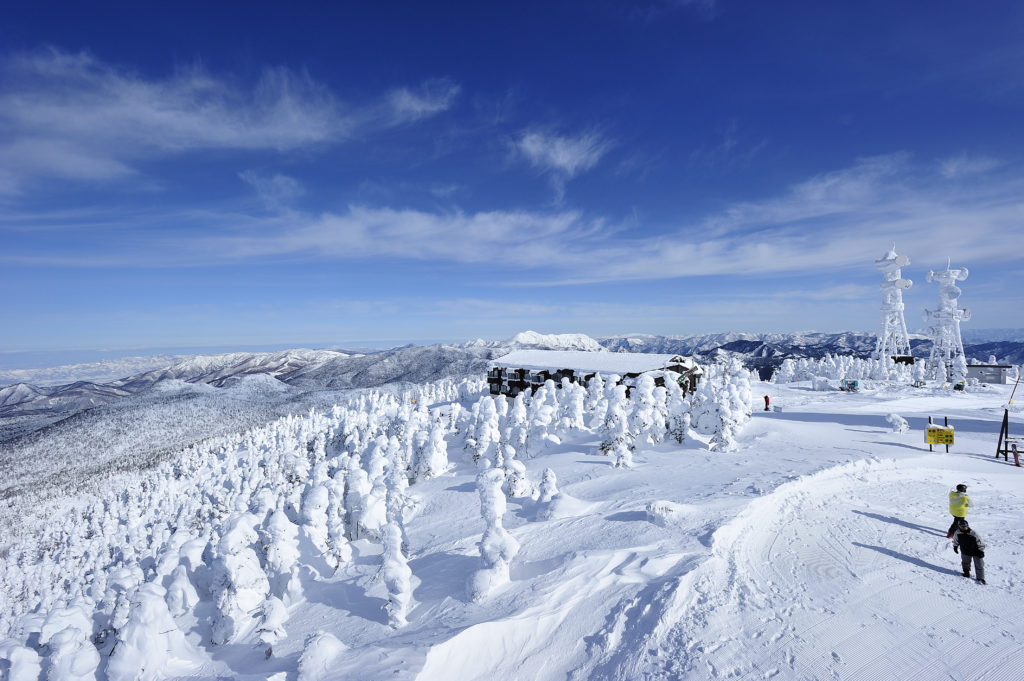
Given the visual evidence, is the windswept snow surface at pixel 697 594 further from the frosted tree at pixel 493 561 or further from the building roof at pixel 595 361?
the building roof at pixel 595 361

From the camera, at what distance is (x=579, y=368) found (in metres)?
55.8

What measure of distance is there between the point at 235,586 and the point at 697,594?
31.9 feet

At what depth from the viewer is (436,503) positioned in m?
18.8

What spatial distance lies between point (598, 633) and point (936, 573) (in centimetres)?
775

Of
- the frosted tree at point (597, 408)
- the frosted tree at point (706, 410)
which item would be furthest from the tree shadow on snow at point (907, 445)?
the frosted tree at point (597, 408)

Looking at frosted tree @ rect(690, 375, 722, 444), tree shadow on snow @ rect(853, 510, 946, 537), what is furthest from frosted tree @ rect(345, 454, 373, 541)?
frosted tree @ rect(690, 375, 722, 444)

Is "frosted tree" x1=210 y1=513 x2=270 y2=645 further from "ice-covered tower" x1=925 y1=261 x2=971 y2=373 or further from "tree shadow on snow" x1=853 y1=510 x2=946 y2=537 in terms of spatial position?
"ice-covered tower" x1=925 y1=261 x2=971 y2=373

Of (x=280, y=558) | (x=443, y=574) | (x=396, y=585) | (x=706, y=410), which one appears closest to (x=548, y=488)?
(x=443, y=574)

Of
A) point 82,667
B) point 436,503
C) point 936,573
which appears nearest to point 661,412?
point 436,503

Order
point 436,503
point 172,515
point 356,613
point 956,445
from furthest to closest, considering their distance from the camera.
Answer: point 172,515 < point 956,445 < point 436,503 < point 356,613

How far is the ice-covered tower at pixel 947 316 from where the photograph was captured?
6216 cm

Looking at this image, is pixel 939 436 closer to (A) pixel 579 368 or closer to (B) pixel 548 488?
(B) pixel 548 488

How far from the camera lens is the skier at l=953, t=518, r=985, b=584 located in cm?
867

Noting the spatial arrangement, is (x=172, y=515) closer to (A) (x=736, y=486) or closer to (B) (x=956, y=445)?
(A) (x=736, y=486)
